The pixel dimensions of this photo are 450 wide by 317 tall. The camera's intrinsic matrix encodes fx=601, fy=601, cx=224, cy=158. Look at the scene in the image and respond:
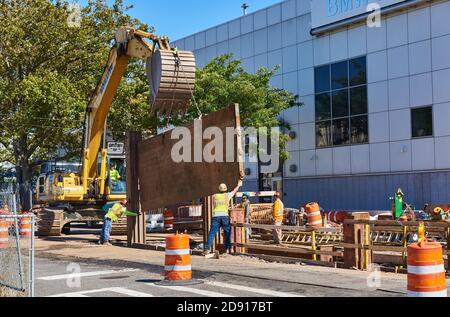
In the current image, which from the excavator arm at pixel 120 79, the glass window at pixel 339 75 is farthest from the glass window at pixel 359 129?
the excavator arm at pixel 120 79

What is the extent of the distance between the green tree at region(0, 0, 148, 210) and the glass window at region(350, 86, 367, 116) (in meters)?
13.0

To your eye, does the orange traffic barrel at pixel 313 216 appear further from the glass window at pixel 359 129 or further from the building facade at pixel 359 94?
the glass window at pixel 359 129

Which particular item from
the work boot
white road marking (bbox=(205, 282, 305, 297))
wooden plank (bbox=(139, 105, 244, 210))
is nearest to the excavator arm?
wooden plank (bbox=(139, 105, 244, 210))

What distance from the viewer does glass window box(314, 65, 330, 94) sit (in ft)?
125

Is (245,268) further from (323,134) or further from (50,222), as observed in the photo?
(323,134)

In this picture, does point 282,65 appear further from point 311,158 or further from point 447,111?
point 447,111

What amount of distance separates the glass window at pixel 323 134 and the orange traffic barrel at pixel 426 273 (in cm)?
3080

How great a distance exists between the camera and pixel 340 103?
122 feet

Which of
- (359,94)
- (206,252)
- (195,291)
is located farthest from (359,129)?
(195,291)

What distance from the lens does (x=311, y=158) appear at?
1531 inches

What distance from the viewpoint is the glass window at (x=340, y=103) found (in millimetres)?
36844

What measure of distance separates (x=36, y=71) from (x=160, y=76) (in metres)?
19.8

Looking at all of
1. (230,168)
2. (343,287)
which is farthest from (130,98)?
(343,287)

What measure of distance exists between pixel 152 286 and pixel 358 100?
91.9ft
